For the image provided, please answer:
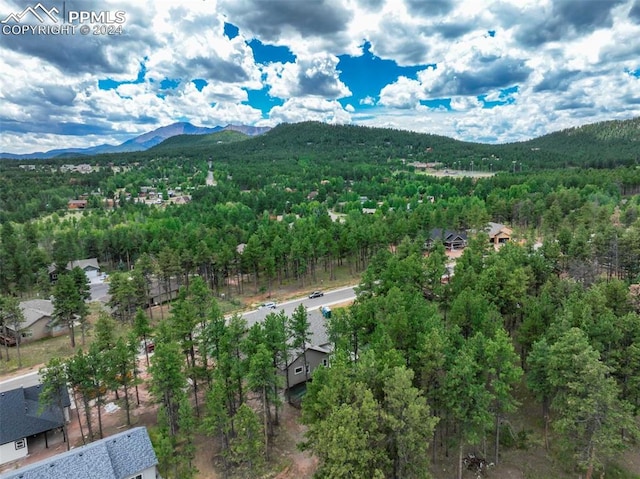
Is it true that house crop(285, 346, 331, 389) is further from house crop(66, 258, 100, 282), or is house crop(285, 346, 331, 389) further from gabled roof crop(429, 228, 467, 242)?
house crop(66, 258, 100, 282)

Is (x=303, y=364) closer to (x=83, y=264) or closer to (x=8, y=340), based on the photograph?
(x=8, y=340)

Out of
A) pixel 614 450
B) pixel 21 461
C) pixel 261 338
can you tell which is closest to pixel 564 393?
pixel 614 450

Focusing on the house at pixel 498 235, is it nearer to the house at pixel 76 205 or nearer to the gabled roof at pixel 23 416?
the gabled roof at pixel 23 416

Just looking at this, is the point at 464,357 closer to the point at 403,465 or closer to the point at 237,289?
the point at 403,465

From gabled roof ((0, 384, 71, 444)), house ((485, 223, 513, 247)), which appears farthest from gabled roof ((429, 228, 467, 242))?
gabled roof ((0, 384, 71, 444))

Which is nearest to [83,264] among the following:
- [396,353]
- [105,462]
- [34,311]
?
[34,311]
